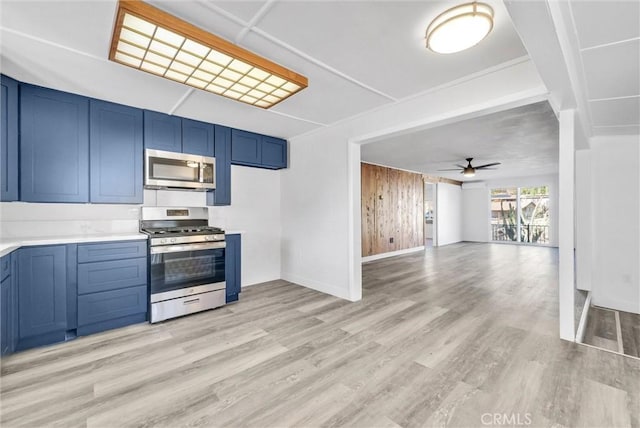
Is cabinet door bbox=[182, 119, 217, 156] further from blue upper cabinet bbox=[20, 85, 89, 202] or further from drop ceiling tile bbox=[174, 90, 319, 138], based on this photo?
blue upper cabinet bbox=[20, 85, 89, 202]

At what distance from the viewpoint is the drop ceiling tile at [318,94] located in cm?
204

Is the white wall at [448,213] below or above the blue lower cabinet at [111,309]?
above

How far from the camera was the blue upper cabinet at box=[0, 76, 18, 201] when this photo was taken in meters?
2.33

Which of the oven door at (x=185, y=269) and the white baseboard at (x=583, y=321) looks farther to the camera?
the oven door at (x=185, y=269)

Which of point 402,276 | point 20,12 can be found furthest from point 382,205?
point 20,12

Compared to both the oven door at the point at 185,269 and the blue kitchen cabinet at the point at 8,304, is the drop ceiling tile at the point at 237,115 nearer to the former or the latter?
the oven door at the point at 185,269

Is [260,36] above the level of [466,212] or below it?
above

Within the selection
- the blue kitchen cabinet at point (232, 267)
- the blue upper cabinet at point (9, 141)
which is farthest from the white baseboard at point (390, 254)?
the blue upper cabinet at point (9, 141)

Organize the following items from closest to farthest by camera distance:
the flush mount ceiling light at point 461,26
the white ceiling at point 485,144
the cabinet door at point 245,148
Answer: the flush mount ceiling light at point 461,26, the white ceiling at point 485,144, the cabinet door at point 245,148

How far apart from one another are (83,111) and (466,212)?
1080 cm

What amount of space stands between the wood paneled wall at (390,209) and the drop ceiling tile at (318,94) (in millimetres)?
3350

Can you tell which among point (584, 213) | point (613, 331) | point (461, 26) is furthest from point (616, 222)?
point (461, 26)

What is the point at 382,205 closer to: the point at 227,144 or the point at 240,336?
the point at 227,144

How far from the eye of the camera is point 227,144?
3.78 meters
